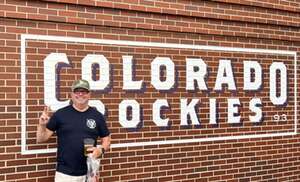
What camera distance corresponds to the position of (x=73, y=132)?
19.3 feet

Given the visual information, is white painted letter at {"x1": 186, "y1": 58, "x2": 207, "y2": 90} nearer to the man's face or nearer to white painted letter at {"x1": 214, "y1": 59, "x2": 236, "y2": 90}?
white painted letter at {"x1": 214, "y1": 59, "x2": 236, "y2": 90}

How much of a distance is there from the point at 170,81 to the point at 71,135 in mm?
2175

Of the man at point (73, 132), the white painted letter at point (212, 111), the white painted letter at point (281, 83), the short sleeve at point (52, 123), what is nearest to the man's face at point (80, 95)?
the man at point (73, 132)

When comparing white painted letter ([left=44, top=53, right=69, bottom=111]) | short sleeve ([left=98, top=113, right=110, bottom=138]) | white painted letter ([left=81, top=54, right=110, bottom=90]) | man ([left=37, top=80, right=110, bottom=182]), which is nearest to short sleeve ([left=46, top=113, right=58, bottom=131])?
man ([left=37, top=80, right=110, bottom=182])

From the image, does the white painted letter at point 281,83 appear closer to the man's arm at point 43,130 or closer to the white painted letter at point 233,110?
the white painted letter at point 233,110

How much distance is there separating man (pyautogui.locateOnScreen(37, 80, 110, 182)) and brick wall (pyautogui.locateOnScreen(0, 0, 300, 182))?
522 mm

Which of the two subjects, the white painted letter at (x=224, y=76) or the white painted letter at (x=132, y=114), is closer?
the white painted letter at (x=132, y=114)

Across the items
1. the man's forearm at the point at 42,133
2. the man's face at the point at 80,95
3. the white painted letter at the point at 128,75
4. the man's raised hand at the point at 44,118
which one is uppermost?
the white painted letter at the point at 128,75

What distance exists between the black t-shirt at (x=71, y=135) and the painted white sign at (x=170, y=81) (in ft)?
1.84

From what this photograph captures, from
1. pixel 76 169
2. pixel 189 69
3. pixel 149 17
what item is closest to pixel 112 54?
pixel 149 17

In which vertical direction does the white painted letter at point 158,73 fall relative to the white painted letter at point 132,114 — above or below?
above

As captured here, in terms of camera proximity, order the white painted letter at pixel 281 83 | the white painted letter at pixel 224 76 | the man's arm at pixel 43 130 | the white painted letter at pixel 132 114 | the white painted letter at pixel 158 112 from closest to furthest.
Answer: the man's arm at pixel 43 130
the white painted letter at pixel 132 114
the white painted letter at pixel 158 112
the white painted letter at pixel 224 76
the white painted letter at pixel 281 83

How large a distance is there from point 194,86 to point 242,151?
134 centimetres

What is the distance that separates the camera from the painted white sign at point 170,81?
656 cm
